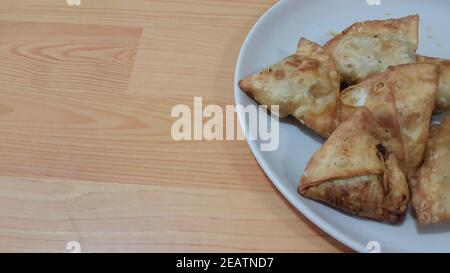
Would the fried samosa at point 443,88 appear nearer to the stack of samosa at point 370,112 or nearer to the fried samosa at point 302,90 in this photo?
the stack of samosa at point 370,112

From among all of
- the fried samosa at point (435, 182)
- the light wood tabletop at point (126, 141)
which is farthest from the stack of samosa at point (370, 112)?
the light wood tabletop at point (126, 141)

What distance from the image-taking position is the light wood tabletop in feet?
2.69

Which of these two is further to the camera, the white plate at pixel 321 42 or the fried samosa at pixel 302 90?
the fried samosa at pixel 302 90

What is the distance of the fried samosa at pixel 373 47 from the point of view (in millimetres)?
930

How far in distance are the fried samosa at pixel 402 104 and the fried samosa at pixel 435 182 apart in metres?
0.02

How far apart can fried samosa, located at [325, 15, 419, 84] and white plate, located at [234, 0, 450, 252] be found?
0.10m

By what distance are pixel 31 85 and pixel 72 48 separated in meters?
0.15

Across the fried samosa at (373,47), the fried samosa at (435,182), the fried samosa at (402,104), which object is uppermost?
the fried samosa at (373,47)

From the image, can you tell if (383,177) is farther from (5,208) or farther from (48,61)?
(48,61)

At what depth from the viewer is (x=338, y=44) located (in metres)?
0.97

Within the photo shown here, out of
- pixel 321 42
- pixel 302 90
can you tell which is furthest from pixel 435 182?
pixel 321 42

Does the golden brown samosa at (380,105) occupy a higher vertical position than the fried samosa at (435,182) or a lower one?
higher
